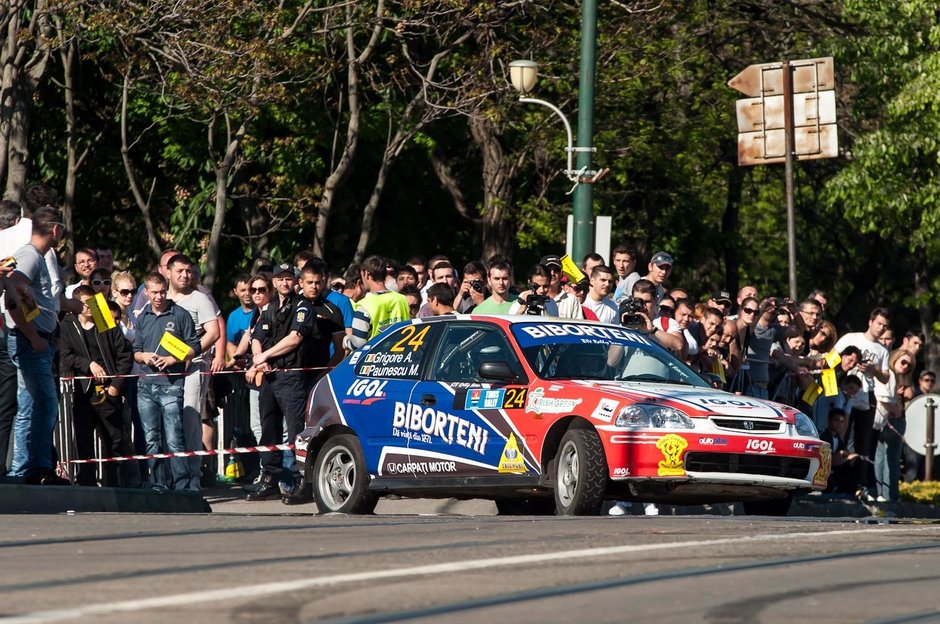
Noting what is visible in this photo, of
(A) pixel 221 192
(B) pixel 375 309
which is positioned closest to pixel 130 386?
(B) pixel 375 309

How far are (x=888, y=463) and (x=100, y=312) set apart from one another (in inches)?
416

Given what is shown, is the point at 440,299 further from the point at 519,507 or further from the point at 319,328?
the point at 519,507

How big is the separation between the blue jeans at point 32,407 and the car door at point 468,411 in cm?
259

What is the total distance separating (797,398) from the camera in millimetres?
19406

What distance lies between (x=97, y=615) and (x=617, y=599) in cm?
208

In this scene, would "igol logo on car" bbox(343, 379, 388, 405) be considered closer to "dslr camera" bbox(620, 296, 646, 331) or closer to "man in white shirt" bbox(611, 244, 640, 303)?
"dslr camera" bbox(620, 296, 646, 331)

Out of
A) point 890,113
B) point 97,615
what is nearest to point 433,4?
point 890,113

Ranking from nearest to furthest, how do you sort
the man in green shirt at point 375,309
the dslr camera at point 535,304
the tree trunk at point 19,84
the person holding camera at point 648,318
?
1. the dslr camera at point 535,304
2. the person holding camera at point 648,318
3. the man in green shirt at point 375,309
4. the tree trunk at point 19,84

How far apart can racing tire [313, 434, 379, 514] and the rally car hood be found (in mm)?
1928

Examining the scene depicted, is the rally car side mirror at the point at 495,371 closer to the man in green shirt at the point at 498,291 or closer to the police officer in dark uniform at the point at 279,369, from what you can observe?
the man in green shirt at the point at 498,291

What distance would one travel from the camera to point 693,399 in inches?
522

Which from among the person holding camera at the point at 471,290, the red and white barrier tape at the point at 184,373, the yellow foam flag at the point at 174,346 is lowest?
the red and white barrier tape at the point at 184,373

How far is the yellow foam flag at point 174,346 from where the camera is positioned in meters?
15.9

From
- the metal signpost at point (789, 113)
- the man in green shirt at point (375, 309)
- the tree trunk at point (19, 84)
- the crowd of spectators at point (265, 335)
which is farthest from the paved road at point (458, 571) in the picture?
the tree trunk at point (19, 84)
